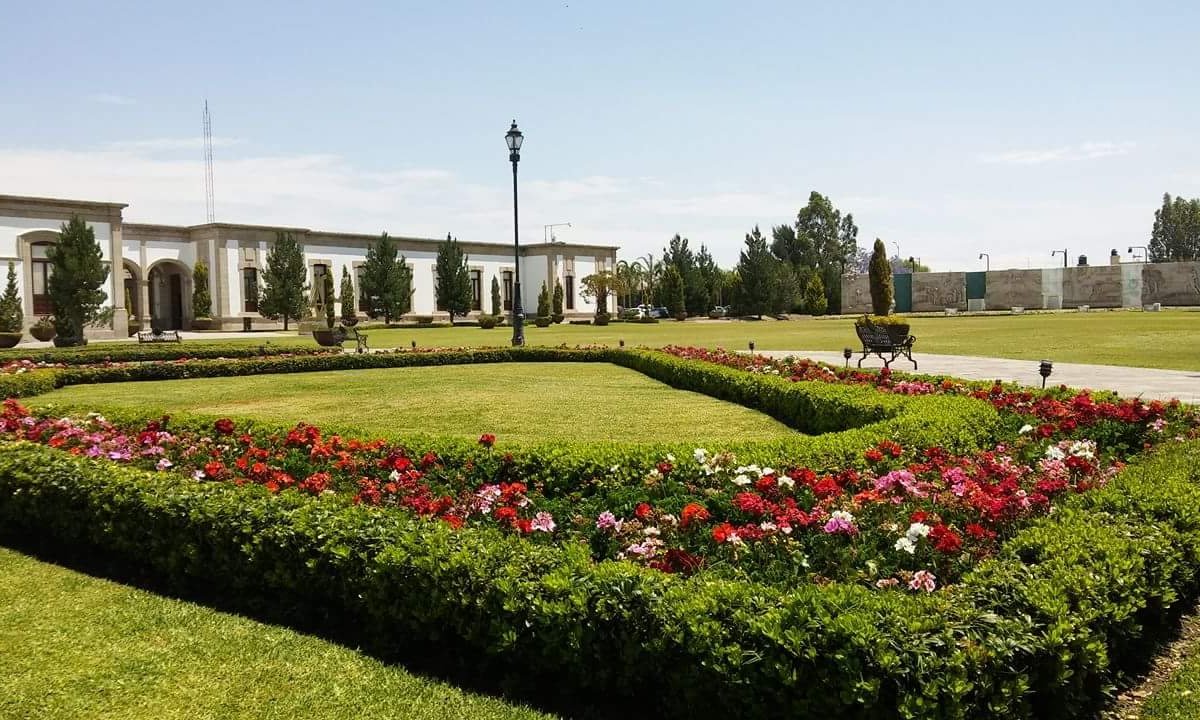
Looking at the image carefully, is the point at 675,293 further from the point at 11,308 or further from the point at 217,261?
the point at 11,308

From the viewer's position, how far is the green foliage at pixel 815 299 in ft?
204

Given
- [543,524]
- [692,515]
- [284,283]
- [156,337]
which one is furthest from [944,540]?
[284,283]

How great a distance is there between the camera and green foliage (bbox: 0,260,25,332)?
95.9 ft

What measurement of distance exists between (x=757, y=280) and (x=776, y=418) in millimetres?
48789

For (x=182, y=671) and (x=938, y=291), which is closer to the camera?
(x=182, y=671)

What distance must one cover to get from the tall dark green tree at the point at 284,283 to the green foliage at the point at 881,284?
28260 millimetres

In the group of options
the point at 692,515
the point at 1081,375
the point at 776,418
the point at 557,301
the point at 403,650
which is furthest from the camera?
the point at 557,301

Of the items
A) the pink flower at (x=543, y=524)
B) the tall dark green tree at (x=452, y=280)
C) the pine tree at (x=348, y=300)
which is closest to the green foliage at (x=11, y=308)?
the pine tree at (x=348, y=300)

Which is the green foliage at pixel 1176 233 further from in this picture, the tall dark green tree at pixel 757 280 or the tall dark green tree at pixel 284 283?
the tall dark green tree at pixel 284 283

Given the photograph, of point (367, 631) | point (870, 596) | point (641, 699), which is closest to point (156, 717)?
point (367, 631)

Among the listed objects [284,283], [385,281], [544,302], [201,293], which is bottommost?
[544,302]

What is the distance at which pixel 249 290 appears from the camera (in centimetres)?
4284

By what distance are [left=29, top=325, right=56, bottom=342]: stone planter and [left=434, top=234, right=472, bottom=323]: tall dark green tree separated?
70.9ft

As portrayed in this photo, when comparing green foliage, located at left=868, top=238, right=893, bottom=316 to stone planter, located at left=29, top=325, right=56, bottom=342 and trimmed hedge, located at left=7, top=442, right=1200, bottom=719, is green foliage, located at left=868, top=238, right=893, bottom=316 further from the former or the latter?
trimmed hedge, located at left=7, top=442, right=1200, bottom=719
